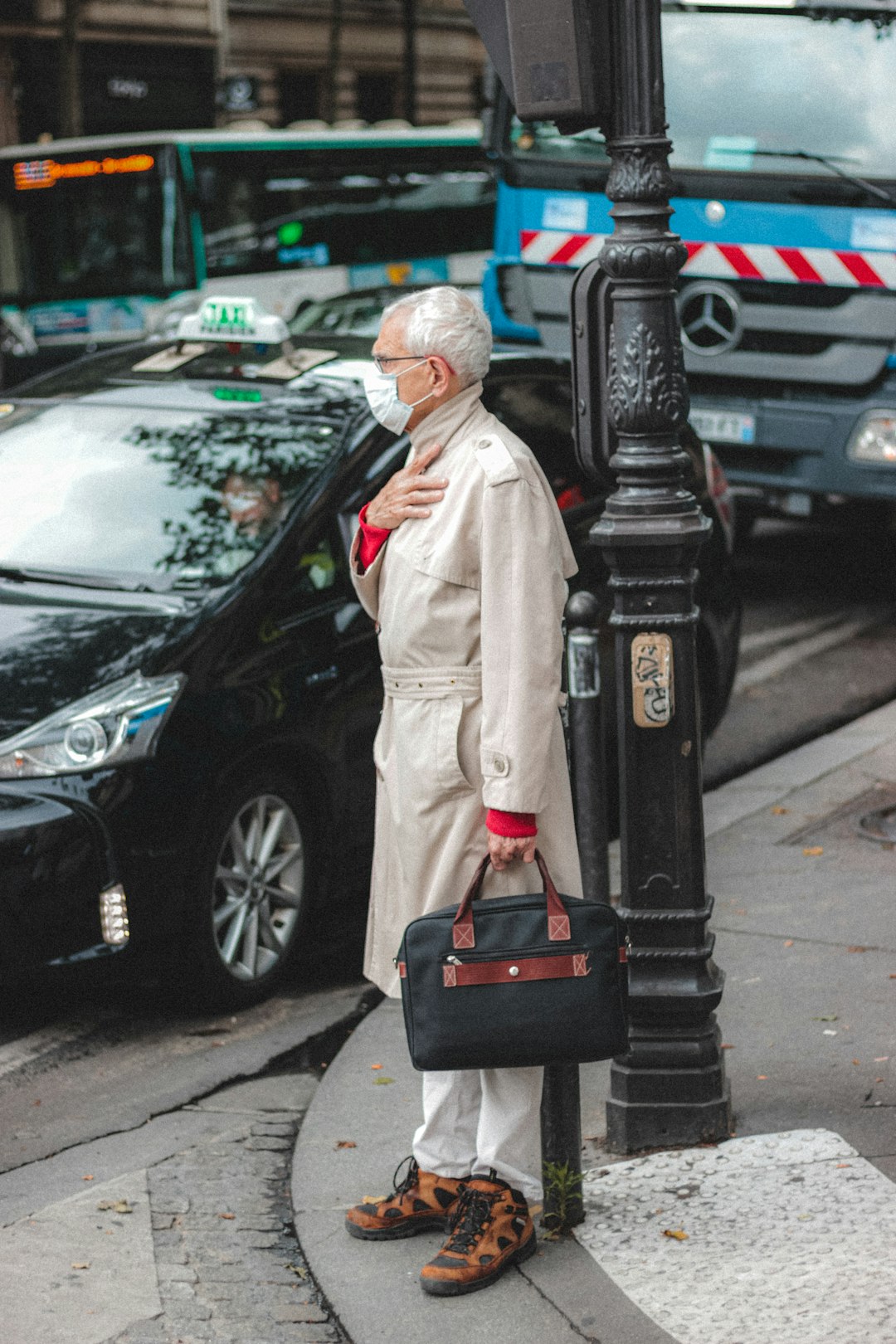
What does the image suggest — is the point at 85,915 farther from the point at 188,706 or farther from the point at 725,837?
the point at 725,837

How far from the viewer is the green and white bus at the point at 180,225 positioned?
2016 cm

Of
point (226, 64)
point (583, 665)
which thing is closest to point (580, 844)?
point (583, 665)

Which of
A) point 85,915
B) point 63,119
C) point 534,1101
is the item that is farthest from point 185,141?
point 534,1101

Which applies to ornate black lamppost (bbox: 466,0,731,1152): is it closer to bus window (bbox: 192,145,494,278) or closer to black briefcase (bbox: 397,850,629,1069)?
black briefcase (bbox: 397,850,629,1069)

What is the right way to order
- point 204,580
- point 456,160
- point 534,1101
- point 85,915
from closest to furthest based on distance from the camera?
1. point 534,1101
2. point 85,915
3. point 204,580
4. point 456,160

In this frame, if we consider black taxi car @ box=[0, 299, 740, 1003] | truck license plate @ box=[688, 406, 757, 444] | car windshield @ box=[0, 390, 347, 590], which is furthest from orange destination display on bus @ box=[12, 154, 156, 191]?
car windshield @ box=[0, 390, 347, 590]

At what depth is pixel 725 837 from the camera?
256 inches

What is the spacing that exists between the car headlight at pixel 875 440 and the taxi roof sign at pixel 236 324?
3.95m

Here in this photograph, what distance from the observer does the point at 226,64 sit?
31734 mm

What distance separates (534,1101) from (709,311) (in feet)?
22.5

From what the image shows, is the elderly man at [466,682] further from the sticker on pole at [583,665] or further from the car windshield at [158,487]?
the car windshield at [158,487]

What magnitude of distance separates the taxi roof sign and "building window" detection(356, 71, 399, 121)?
30.3 m

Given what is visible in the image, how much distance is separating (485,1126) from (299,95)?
3253cm

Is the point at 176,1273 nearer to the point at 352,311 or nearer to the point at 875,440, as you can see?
the point at 875,440
